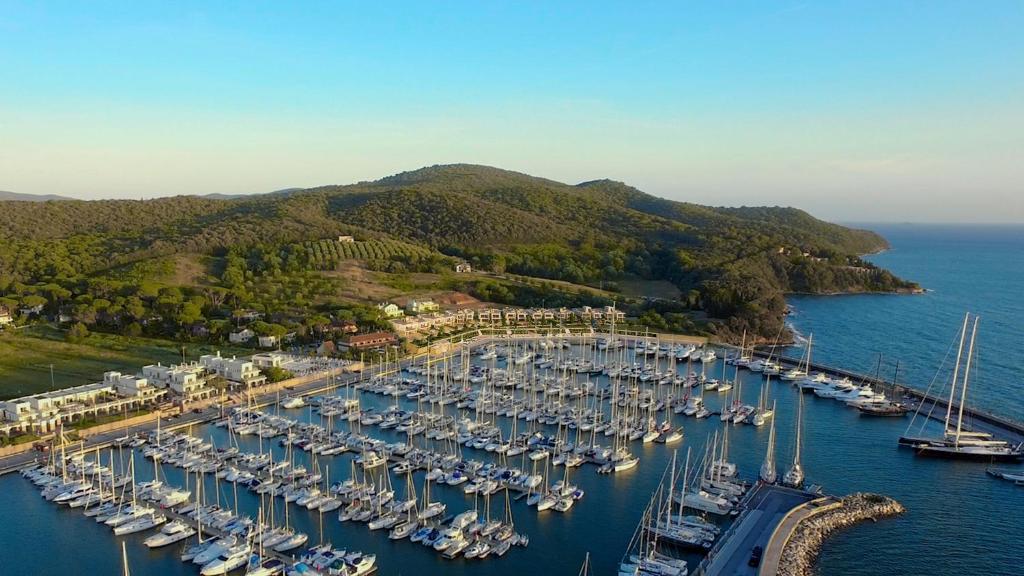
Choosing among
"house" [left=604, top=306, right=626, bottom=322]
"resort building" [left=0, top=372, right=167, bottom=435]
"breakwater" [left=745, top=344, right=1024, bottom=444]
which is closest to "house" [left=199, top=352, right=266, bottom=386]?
"resort building" [left=0, top=372, right=167, bottom=435]

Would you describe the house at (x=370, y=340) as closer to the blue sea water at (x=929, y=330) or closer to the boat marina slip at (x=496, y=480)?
the boat marina slip at (x=496, y=480)

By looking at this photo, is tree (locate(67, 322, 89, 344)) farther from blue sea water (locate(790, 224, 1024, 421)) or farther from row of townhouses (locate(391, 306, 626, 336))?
blue sea water (locate(790, 224, 1024, 421))

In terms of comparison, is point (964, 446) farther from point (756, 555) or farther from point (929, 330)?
point (929, 330)

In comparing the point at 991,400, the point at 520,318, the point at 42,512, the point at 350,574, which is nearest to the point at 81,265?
the point at 520,318

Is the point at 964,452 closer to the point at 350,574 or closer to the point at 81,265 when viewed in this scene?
the point at 350,574

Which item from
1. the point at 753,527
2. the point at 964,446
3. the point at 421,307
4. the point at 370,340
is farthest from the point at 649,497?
the point at 421,307

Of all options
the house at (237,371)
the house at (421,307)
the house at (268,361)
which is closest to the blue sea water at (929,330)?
the house at (421,307)
